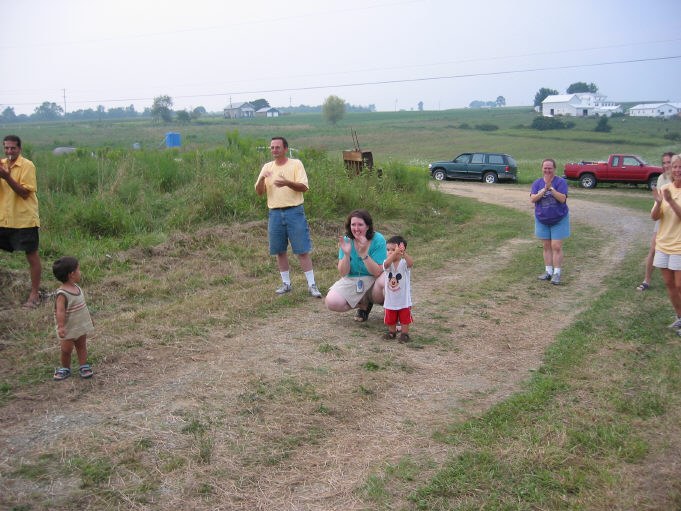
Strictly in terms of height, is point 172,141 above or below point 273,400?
above

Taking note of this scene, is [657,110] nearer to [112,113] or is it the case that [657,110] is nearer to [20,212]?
[112,113]

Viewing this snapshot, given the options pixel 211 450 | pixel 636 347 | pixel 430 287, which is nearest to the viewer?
pixel 211 450

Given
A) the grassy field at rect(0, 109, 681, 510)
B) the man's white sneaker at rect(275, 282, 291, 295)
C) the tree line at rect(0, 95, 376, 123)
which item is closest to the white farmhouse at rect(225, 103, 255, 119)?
the tree line at rect(0, 95, 376, 123)

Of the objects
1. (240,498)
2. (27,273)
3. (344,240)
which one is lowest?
(240,498)

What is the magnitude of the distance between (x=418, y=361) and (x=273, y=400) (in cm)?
144

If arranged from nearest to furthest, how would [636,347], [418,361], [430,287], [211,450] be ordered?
[211,450], [418,361], [636,347], [430,287]

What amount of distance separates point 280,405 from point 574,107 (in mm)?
110138

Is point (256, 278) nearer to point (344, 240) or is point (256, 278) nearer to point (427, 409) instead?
point (344, 240)

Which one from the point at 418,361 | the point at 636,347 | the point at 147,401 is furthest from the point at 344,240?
the point at 636,347

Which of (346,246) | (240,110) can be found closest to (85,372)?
(346,246)

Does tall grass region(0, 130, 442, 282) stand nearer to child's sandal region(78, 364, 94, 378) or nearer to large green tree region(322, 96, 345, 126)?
child's sandal region(78, 364, 94, 378)

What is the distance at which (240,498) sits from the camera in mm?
3246

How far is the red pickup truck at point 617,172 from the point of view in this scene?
24.3m

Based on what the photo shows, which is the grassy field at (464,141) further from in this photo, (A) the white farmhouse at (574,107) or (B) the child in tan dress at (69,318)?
(A) the white farmhouse at (574,107)
